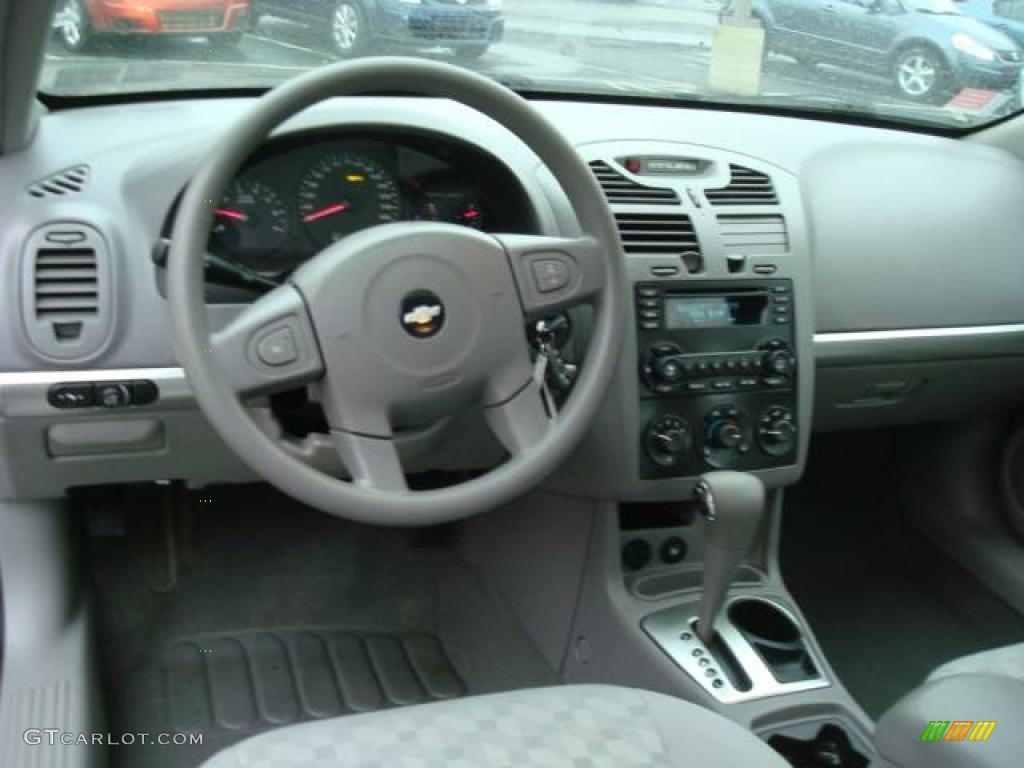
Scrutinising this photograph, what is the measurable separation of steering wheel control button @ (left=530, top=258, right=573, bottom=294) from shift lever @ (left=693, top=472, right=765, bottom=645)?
512 mm

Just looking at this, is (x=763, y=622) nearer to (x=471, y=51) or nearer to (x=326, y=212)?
(x=326, y=212)

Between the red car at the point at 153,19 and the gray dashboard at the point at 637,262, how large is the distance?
13 cm

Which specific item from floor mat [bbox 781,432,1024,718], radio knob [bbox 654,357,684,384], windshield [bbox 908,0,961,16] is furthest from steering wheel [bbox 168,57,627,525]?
floor mat [bbox 781,432,1024,718]

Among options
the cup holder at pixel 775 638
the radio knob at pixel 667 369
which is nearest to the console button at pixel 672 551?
the cup holder at pixel 775 638

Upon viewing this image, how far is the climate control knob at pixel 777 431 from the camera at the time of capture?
7.16 ft

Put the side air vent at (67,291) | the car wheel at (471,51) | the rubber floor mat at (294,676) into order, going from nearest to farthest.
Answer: the side air vent at (67,291), the car wheel at (471,51), the rubber floor mat at (294,676)

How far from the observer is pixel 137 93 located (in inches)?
83.4

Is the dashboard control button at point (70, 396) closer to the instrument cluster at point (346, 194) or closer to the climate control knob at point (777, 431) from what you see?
the instrument cluster at point (346, 194)

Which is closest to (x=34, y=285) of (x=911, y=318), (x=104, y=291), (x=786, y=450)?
(x=104, y=291)

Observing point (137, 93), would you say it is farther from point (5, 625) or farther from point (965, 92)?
point (965, 92)

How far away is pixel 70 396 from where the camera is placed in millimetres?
1858

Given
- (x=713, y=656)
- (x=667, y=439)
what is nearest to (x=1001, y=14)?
(x=667, y=439)

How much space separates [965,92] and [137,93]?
6.14 feet

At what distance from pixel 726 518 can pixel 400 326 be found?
724 millimetres
